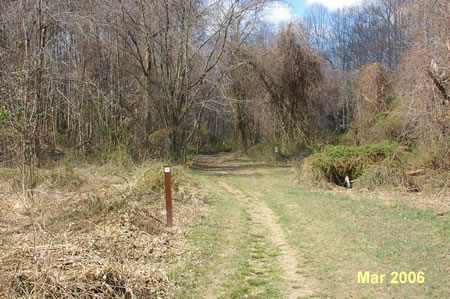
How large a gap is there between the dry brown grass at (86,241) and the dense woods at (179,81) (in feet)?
5.54

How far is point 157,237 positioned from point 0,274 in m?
2.96

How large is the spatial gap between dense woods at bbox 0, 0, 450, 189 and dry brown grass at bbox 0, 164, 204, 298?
1.69 meters

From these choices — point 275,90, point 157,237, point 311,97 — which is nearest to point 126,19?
point 275,90

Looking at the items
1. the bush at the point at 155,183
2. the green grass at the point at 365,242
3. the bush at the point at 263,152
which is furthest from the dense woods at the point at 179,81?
the green grass at the point at 365,242

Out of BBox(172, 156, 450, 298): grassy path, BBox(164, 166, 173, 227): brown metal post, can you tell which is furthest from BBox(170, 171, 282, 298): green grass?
BBox(164, 166, 173, 227): brown metal post

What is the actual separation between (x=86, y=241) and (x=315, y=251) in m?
3.51

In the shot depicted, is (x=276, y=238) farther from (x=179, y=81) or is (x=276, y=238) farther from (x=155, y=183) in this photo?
(x=179, y=81)

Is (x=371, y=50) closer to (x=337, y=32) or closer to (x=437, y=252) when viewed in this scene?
(x=337, y=32)

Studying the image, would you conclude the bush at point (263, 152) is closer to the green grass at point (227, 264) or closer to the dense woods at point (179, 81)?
the dense woods at point (179, 81)

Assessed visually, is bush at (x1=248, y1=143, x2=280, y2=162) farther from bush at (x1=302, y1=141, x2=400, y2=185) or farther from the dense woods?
bush at (x1=302, y1=141, x2=400, y2=185)

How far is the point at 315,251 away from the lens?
21.7ft

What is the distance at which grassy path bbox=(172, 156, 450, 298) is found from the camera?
5.07 m

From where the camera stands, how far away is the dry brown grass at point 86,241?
4480 millimetres

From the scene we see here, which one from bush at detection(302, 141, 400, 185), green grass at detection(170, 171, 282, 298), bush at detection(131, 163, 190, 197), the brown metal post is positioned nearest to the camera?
green grass at detection(170, 171, 282, 298)
